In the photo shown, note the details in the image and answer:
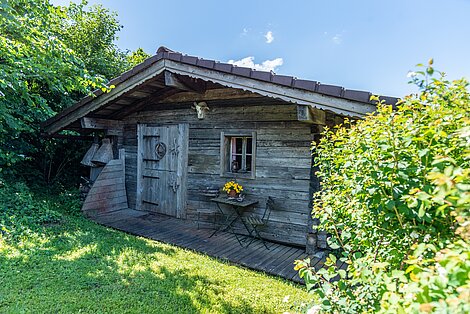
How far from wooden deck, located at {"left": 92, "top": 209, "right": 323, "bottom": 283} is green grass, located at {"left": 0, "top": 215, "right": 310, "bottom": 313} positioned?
0.21 meters

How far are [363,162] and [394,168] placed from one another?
19cm

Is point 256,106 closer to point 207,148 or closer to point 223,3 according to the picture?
point 207,148

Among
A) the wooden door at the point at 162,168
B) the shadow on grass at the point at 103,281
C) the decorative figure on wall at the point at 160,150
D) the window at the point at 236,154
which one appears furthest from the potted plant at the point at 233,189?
the decorative figure on wall at the point at 160,150

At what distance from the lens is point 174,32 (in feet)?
43.4

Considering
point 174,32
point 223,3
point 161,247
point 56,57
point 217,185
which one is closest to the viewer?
point 161,247

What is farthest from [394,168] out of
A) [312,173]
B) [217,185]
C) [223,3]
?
[223,3]

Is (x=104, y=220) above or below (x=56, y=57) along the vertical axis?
below

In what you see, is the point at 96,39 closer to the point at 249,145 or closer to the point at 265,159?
the point at 249,145

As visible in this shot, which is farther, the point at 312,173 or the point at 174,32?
the point at 174,32

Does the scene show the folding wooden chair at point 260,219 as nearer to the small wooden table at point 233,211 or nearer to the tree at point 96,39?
the small wooden table at point 233,211

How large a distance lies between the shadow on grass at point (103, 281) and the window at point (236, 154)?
175cm

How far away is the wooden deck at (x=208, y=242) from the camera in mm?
3652

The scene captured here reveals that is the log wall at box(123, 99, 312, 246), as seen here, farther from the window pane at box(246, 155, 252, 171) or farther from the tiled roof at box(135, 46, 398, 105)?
the tiled roof at box(135, 46, 398, 105)

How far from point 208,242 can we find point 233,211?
0.80 m
